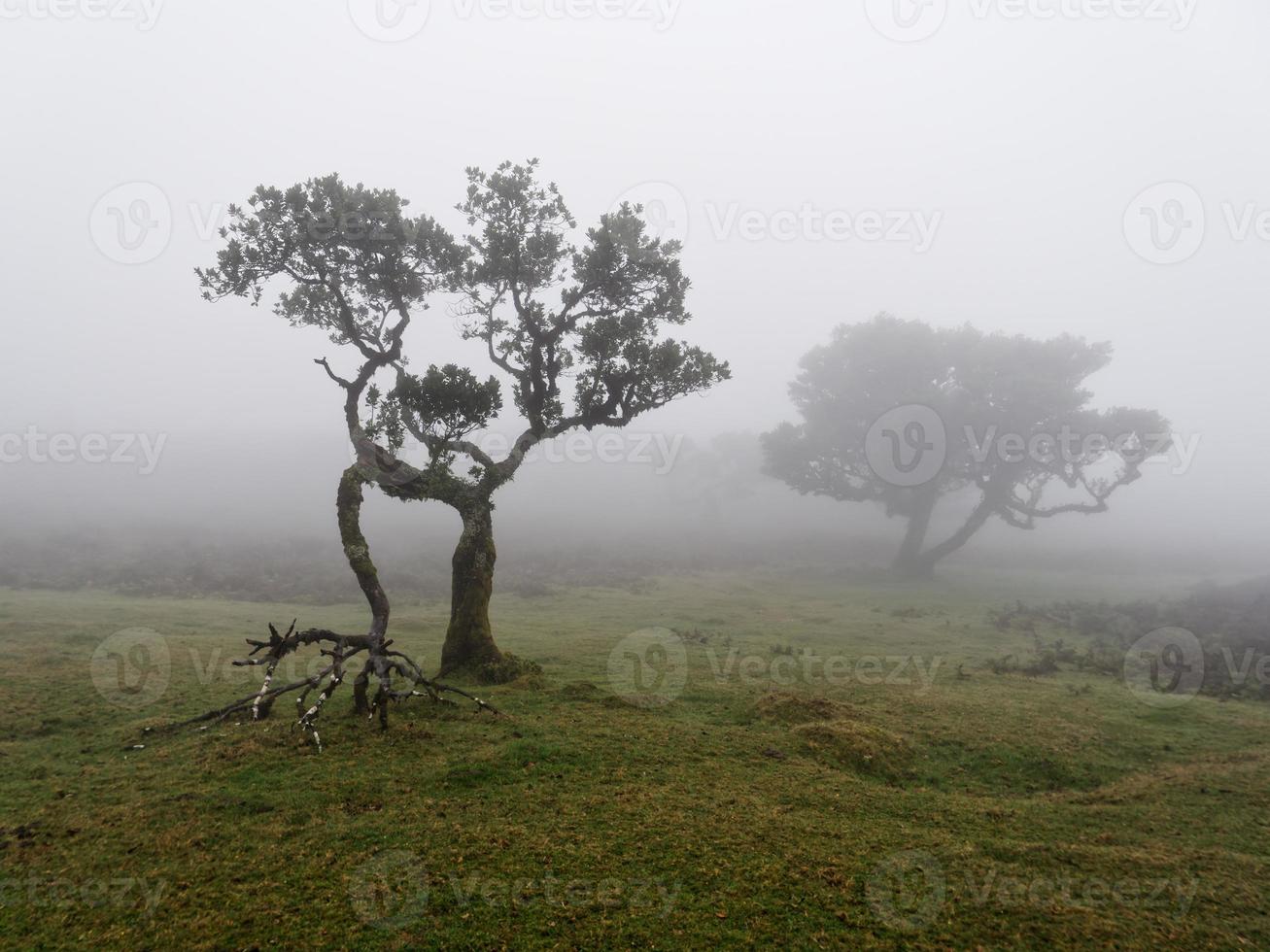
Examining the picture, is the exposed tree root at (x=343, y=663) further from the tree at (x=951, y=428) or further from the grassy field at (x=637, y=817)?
the tree at (x=951, y=428)

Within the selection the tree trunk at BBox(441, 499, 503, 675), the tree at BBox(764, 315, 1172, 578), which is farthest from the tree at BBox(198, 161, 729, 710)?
the tree at BBox(764, 315, 1172, 578)

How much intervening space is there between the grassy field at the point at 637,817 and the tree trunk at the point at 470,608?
1.70 metres

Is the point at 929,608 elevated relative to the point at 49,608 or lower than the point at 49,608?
lower

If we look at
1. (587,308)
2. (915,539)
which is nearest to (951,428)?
(915,539)

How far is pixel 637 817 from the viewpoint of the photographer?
759 cm

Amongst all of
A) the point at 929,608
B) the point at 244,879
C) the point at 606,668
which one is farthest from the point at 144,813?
the point at 929,608

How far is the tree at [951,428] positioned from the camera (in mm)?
41125

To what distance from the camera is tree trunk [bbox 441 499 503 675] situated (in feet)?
48.0

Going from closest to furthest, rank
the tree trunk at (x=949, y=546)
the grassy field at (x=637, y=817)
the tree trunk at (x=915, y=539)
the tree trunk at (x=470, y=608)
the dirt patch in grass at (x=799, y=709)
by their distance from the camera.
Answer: the grassy field at (x=637, y=817), the dirt patch in grass at (x=799, y=709), the tree trunk at (x=470, y=608), the tree trunk at (x=949, y=546), the tree trunk at (x=915, y=539)

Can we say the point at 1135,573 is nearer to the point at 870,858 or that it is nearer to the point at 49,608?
the point at 870,858

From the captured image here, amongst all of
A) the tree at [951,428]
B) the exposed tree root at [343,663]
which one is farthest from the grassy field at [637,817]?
the tree at [951,428]

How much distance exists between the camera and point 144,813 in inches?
295

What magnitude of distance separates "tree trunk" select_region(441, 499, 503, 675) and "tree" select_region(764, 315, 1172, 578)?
3510 cm

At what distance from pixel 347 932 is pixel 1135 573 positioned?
197ft
